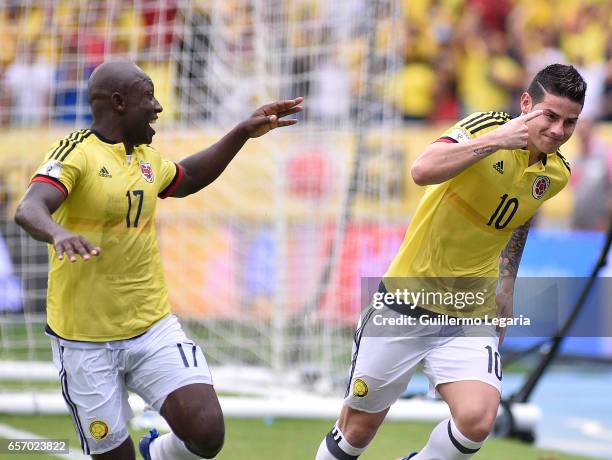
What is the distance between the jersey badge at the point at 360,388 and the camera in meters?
5.48

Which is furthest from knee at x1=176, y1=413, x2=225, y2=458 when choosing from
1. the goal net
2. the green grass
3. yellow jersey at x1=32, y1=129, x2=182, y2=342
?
the goal net

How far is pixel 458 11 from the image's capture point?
57.6ft

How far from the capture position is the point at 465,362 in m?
5.33

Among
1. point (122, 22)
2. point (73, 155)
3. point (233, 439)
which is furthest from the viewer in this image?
point (122, 22)

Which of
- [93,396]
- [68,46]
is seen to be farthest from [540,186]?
[68,46]

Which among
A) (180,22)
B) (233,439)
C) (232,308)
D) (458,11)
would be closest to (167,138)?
(180,22)

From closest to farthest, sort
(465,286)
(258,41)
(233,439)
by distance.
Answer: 1. (465,286)
2. (233,439)
3. (258,41)

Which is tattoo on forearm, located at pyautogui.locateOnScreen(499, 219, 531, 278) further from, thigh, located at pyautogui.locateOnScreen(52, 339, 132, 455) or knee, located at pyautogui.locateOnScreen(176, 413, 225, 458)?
thigh, located at pyautogui.locateOnScreen(52, 339, 132, 455)

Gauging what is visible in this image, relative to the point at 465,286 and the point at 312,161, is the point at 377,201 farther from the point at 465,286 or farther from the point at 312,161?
the point at 465,286

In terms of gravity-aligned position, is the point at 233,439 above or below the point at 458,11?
below

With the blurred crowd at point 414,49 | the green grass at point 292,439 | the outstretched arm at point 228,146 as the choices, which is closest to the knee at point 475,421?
the outstretched arm at point 228,146

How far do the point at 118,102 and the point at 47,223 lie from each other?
0.95 m

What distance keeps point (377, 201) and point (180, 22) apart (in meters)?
2.45

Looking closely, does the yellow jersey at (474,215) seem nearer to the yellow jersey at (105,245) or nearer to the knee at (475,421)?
the knee at (475,421)
